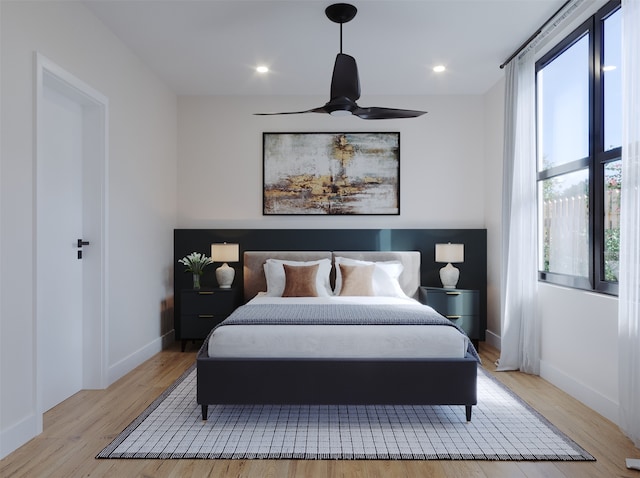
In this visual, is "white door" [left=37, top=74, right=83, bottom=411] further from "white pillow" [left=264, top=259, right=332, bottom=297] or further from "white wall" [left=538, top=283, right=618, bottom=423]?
"white wall" [left=538, top=283, right=618, bottom=423]

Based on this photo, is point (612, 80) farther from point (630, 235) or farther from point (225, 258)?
point (225, 258)

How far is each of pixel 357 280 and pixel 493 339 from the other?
170 cm

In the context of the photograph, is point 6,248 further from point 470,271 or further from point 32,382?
point 470,271

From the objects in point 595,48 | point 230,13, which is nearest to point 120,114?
point 230,13

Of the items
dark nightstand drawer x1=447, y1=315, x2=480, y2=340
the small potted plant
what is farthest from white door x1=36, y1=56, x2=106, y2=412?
dark nightstand drawer x1=447, y1=315, x2=480, y2=340

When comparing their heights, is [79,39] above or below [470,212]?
above

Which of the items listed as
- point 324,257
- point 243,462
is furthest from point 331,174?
point 243,462

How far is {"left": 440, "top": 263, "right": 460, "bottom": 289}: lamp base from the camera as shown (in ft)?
16.0

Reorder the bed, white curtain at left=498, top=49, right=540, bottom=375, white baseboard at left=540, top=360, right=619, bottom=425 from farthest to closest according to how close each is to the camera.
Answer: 1. white curtain at left=498, top=49, right=540, bottom=375
2. white baseboard at left=540, top=360, right=619, bottom=425
3. the bed

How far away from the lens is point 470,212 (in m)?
5.30

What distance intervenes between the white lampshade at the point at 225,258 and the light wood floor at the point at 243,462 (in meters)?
1.84

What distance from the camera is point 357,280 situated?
4551 millimetres

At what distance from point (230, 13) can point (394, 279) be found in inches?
113

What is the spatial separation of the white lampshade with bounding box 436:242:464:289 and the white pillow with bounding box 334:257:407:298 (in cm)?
43
